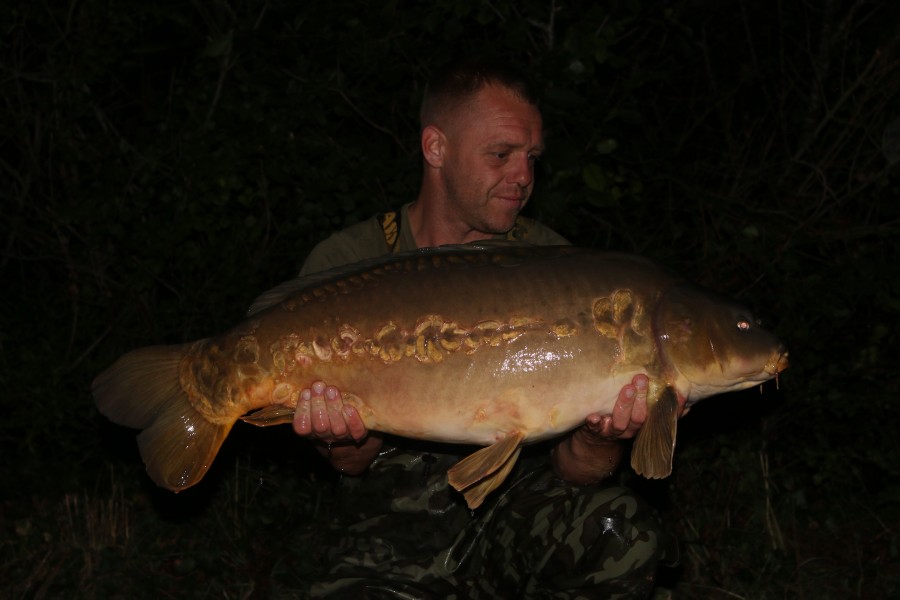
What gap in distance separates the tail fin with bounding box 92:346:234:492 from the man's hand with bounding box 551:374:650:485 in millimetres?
874

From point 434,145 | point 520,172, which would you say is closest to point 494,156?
point 520,172

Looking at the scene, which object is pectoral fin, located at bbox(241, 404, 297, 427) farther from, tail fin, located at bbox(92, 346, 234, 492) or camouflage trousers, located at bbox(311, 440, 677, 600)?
camouflage trousers, located at bbox(311, 440, 677, 600)

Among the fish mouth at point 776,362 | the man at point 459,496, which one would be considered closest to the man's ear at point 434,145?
the man at point 459,496

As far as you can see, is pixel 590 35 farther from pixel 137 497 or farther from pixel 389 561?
pixel 137 497

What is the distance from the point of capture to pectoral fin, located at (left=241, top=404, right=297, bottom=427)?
2.29 meters

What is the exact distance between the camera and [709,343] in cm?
224

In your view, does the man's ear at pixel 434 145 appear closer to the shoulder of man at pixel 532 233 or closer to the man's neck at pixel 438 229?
the man's neck at pixel 438 229

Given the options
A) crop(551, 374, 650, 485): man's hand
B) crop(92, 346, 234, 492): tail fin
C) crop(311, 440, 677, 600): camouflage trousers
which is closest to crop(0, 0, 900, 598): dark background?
crop(311, 440, 677, 600): camouflage trousers

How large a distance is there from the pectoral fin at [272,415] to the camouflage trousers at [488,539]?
0.57 m

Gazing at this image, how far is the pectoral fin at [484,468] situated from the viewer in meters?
2.21

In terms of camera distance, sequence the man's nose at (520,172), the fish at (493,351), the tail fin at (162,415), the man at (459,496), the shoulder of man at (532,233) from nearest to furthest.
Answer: the fish at (493,351) → the tail fin at (162,415) → the man at (459,496) → the man's nose at (520,172) → the shoulder of man at (532,233)

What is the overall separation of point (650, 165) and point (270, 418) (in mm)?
2225

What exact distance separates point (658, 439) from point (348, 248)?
1.18 m

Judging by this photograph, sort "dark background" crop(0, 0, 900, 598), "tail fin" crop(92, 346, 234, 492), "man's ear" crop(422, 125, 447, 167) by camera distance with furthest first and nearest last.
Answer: "dark background" crop(0, 0, 900, 598)
"man's ear" crop(422, 125, 447, 167)
"tail fin" crop(92, 346, 234, 492)
